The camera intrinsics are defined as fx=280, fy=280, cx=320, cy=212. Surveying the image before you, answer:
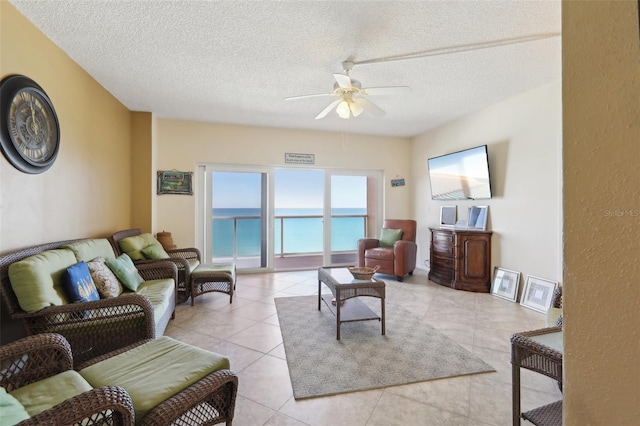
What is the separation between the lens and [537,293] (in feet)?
10.7

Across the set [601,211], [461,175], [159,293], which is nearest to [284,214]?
[461,175]

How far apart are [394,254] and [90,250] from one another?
3.71 metres

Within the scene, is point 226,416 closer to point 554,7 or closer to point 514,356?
point 514,356

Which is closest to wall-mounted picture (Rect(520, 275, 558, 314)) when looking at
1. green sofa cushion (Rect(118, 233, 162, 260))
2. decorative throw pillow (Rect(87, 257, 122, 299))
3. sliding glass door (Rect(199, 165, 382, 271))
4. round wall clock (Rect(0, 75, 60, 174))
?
sliding glass door (Rect(199, 165, 382, 271))

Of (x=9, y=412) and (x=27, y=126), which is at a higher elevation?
(x=27, y=126)

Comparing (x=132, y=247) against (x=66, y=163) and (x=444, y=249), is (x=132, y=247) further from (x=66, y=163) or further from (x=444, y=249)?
(x=444, y=249)

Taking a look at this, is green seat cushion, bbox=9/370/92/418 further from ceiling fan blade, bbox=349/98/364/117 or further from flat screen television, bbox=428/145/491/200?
flat screen television, bbox=428/145/491/200

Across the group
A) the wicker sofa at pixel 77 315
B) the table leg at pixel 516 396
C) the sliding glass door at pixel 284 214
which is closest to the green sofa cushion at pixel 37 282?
the wicker sofa at pixel 77 315

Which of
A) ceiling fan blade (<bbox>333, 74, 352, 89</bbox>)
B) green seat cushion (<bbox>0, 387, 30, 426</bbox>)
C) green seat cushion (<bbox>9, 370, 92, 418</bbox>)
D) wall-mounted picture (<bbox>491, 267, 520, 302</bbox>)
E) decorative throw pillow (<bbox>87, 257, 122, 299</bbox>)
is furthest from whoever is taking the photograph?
wall-mounted picture (<bbox>491, 267, 520, 302</bbox>)

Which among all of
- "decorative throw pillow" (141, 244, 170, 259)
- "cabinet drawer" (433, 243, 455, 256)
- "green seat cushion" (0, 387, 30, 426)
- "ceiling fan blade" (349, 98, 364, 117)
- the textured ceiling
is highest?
the textured ceiling

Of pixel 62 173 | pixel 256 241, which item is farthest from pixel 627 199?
pixel 256 241

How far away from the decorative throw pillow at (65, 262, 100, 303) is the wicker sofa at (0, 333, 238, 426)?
671mm

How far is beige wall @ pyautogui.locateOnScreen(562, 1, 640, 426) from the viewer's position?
0.50 meters

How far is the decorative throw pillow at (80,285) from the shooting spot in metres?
1.88
